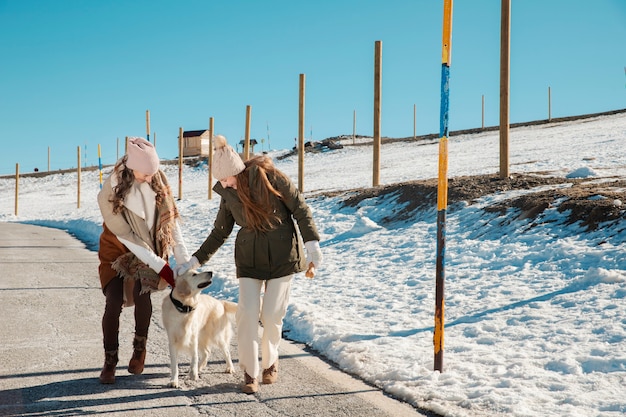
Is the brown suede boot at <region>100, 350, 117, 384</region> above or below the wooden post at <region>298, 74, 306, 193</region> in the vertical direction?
below

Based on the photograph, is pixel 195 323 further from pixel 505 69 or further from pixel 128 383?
pixel 505 69

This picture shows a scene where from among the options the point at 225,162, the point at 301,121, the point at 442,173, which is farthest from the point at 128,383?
the point at 301,121

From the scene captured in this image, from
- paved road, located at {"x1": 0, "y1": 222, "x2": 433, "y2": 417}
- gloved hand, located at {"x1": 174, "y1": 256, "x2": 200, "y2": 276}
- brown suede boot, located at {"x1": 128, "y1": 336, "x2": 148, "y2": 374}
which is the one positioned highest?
gloved hand, located at {"x1": 174, "y1": 256, "x2": 200, "y2": 276}

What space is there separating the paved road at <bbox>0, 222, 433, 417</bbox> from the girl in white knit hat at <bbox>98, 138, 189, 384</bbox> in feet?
1.36

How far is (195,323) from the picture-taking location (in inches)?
223

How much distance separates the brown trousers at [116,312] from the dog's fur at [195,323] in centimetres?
20

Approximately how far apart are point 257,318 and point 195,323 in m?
0.54

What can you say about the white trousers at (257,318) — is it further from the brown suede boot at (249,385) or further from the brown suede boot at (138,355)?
the brown suede boot at (138,355)

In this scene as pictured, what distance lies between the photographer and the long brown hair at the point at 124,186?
18.3 ft

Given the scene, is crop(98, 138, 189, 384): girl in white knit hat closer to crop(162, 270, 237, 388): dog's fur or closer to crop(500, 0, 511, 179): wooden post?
crop(162, 270, 237, 388): dog's fur

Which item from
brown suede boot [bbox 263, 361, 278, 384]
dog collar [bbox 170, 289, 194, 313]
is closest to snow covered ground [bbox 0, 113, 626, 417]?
brown suede boot [bbox 263, 361, 278, 384]

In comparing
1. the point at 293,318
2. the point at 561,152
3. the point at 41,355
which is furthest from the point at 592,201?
the point at 561,152

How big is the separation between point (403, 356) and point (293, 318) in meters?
2.09

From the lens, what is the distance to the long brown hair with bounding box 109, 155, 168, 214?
5.57 metres
